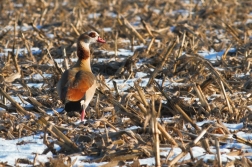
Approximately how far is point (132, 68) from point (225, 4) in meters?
6.89

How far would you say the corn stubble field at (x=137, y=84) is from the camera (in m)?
5.18

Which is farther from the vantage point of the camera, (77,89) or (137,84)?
(77,89)

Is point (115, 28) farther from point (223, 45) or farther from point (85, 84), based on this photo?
point (85, 84)

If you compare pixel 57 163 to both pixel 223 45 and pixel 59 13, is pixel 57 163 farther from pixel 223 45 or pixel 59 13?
pixel 59 13

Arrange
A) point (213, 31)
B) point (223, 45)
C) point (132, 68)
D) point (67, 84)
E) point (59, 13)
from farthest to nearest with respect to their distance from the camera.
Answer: point (59, 13), point (213, 31), point (223, 45), point (132, 68), point (67, 84)

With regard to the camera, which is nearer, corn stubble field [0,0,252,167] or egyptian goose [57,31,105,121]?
corn stubble field [0,0,252,167]

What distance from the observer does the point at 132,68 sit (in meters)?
8.95

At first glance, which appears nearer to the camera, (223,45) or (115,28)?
(223,45)

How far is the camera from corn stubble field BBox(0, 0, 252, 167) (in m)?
5.18

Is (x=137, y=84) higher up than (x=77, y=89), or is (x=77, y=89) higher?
(x=137, y=84)

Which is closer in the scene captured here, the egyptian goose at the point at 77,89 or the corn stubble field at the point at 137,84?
the corn stubble field at the point at 137,84

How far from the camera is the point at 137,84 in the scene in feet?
19.0

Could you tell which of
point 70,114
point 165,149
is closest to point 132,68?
point 70,114

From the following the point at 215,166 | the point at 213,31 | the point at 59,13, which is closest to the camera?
the point at 215,166
